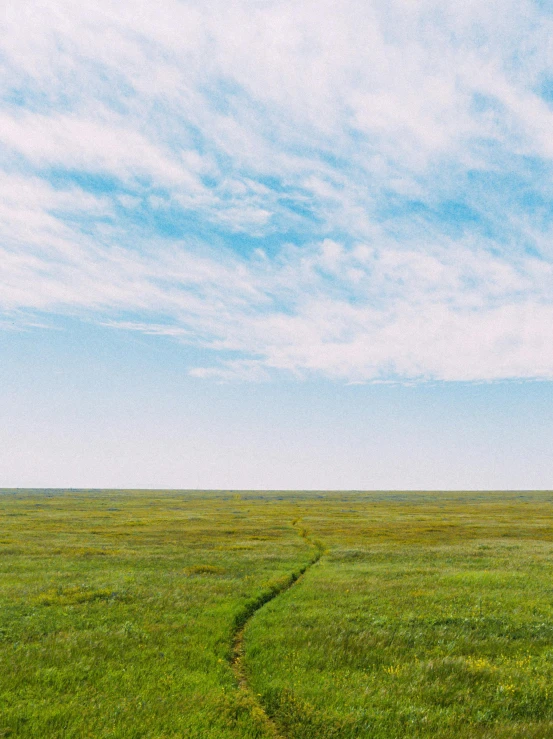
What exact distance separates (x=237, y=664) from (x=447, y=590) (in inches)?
530

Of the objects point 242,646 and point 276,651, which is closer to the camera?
point 276,651

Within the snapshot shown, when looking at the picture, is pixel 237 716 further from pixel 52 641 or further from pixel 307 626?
pixel 52 641

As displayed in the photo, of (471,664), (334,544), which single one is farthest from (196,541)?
(471,664)

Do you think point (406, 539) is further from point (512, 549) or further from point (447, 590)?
point (447, 590)

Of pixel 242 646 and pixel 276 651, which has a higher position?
pixel 276 651

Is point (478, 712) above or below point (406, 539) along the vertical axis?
above

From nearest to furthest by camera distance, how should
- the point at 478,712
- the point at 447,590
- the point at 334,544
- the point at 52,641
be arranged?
the point at 478,712 < the point at 52,641 < the point at 447,590 < the point at 334,544

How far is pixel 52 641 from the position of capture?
15.1m

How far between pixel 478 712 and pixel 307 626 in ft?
23.2

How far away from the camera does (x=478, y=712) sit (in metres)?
11.0

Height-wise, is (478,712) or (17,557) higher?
(478,712)

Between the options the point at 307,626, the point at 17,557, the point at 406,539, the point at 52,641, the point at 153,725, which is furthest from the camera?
the point at 406,539

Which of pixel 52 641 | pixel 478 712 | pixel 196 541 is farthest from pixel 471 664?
pixel 196 541

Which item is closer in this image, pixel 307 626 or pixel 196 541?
pixel 307 626
